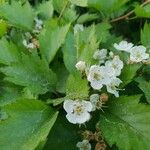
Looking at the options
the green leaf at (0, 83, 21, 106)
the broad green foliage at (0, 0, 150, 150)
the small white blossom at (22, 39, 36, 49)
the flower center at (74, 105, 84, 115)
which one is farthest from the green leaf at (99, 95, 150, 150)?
the small white blossom at (22, 39, 36, 49)

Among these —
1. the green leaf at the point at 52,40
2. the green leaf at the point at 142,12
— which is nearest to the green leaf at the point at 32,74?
the green leaf at the point at 52,40

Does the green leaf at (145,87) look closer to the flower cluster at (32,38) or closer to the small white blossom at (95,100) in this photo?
the small white blossom at (95,100)

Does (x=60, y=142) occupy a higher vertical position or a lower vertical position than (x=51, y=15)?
lower

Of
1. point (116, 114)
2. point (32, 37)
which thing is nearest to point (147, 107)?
point (116, 114)

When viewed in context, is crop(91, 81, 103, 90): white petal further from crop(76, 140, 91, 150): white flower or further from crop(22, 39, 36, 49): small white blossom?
crop(22, 39, 36, 49): small white blossom

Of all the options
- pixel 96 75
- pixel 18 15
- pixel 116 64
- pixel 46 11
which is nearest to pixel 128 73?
pixel 116 64

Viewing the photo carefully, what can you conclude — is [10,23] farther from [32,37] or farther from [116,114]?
[116,114]
